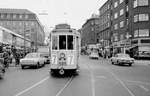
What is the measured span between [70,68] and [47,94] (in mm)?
6712

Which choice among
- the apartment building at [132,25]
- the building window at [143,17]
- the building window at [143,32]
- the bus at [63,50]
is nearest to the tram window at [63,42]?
the bus at [63,50]

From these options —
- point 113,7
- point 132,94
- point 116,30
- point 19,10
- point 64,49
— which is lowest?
point 132,94

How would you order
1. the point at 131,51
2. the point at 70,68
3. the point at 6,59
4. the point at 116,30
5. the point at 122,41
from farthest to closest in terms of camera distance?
the point at 116,30
the point at 122,41
the point at 131,51
the point at 6,59
the point at 70,68

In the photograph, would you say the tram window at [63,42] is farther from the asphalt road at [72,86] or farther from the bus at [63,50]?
the asphalt road at [72,86]

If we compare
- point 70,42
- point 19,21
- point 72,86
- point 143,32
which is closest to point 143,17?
point 143,32

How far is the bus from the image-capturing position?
51.5 feet

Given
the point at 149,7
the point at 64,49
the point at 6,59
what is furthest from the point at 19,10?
the point at 64,49

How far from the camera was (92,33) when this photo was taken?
4272 inches

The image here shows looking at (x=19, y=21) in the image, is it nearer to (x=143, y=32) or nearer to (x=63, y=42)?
(x=143, y=32)

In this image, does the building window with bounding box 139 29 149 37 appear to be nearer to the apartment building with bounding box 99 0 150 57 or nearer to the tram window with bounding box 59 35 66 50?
the apartment building with bounding box 99 0 150 57

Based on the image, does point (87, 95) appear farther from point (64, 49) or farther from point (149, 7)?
point (149, 7)

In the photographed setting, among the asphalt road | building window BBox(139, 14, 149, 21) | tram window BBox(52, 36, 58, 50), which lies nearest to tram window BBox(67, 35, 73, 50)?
tram window BBox(52, 36, 58, 50)

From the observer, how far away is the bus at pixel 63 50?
1570 cm

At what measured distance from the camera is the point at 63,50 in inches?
621
